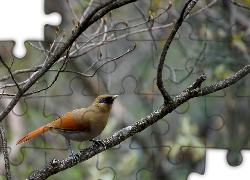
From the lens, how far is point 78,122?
153cm

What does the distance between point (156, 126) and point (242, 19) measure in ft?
4.24

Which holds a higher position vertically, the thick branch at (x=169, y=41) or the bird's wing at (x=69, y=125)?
the thick branch at (x=169, y=41)

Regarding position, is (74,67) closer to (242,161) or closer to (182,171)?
(182,171)

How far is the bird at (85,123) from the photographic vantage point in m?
1.49

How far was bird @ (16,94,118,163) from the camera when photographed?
149cm

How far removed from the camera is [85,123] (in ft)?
4.95

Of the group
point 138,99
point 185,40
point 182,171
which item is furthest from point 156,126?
point 185,40
